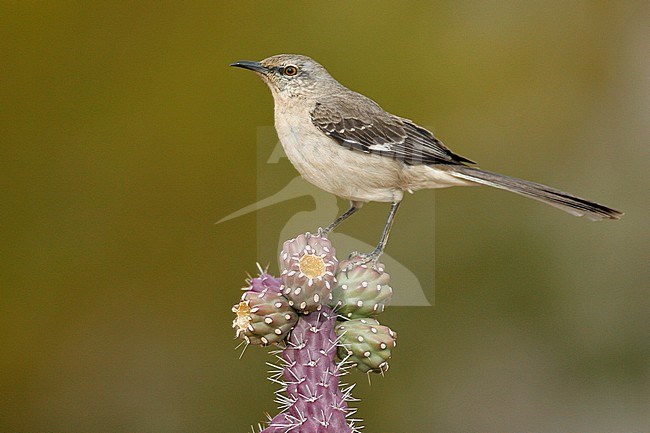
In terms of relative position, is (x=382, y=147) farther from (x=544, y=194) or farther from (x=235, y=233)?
(x=235, y=233)

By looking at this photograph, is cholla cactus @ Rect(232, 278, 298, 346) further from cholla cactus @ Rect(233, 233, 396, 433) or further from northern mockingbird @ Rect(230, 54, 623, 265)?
northern mockingbird @ Rect(230, 54, 623, 265)

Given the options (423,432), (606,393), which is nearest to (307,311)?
(423,432)

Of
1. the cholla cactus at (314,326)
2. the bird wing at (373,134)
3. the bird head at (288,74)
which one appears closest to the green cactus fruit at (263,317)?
the cholla cactus at (314,326)

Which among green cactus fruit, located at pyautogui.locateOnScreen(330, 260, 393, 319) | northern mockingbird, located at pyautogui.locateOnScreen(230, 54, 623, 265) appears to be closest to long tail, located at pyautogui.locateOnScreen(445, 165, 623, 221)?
northern mockingbird, located at pyautogui.locateOnScreen(230, 54, 623, 265)

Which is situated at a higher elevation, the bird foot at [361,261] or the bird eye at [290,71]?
the bird eye at [290,71]

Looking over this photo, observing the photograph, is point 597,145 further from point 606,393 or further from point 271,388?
point 271,388

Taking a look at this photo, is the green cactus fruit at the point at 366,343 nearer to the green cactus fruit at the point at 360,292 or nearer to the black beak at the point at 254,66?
the green cactus fruit at the point at 360,292

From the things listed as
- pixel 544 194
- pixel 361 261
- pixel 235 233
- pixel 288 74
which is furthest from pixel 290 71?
pixel 235 233
